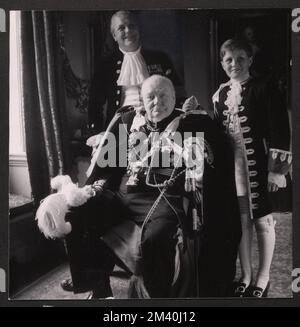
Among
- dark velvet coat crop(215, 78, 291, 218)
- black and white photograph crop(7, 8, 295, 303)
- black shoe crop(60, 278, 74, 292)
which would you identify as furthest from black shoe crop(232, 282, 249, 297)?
black shoe crop(60, 278, 74, 292)

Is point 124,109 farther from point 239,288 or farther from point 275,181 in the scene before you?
point 239,288

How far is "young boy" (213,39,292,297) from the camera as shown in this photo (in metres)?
1.71

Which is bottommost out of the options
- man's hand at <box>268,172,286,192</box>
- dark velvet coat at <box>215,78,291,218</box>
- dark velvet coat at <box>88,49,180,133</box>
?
man's hand at <box>268,172,286,192</box>

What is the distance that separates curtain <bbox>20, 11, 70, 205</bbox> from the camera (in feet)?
5.70

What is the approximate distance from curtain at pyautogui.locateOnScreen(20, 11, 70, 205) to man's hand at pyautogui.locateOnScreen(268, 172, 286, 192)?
0.78 m

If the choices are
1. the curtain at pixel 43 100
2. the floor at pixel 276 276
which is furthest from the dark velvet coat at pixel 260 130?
the curtain at pixel 43 100

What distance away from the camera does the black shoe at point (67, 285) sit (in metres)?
1.75

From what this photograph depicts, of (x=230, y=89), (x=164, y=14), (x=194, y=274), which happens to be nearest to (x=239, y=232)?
(x=194, y=274)

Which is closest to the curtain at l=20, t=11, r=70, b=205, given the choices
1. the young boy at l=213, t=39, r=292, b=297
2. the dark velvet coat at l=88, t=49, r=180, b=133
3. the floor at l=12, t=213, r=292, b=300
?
the dark velvet coat at l=88, t=49, r=180, b=133

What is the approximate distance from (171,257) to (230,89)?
68cm

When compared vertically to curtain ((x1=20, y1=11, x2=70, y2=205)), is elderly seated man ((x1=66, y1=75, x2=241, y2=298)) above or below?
below

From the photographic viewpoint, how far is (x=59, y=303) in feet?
5.80

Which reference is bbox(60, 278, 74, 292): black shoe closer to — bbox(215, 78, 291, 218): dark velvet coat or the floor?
the floor

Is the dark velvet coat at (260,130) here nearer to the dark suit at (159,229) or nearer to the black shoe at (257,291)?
the dark suit at (159,229)
